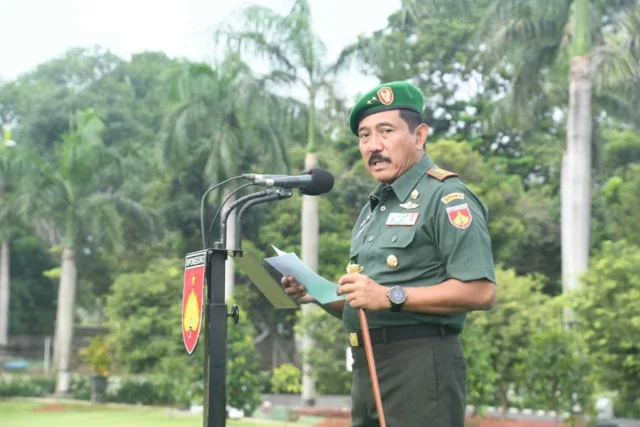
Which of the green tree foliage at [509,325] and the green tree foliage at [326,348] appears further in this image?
the green tree foliage at [326,348]

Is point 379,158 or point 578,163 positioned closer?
point 379,158

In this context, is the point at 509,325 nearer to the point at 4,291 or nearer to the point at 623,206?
the point at 623,206

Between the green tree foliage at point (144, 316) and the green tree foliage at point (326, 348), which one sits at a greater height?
the green tree foliage at point (144, 316)

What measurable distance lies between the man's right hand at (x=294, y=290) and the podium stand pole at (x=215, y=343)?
0.71 feet

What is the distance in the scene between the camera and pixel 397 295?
3.05 meters

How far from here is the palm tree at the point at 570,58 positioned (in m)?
20.7

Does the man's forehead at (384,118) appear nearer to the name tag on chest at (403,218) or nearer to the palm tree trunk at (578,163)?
the name tag on chest at (403,218)

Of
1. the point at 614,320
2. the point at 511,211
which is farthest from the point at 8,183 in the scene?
the point at 614,320

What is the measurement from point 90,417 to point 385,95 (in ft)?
63.7

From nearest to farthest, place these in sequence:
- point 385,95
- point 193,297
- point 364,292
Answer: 1. point 364,292
2. point 385,95
3. point 193,297

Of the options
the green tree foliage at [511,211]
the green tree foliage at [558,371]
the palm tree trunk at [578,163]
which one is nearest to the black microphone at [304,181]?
the green tree foliage at [558,371]

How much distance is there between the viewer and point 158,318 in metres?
26.7

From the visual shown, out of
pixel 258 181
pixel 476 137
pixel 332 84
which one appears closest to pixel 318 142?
pixel 332 84

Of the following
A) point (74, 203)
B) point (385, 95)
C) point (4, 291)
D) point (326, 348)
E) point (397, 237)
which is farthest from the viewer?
point (4, 291)
